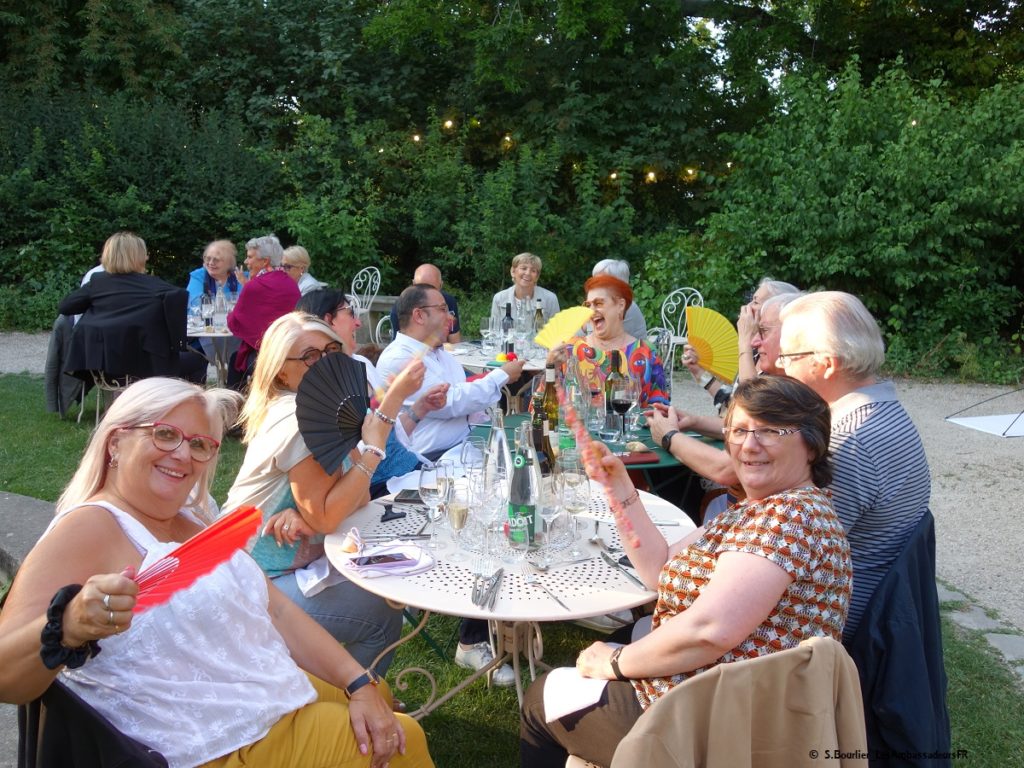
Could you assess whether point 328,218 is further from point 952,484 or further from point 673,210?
point 952,484

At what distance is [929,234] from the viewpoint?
934cm

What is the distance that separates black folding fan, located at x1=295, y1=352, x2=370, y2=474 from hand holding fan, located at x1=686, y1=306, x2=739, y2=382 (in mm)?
2309

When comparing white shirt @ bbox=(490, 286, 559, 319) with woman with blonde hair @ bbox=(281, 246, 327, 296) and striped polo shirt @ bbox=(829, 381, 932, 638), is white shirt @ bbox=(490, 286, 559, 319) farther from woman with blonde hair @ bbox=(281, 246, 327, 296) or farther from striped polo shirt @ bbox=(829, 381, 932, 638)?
striped polo shirt @ bbox=(829, 381, 932, 638)

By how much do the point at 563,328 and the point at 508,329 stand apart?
90.6 inches

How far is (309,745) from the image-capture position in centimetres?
184

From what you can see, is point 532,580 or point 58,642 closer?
point 58,642

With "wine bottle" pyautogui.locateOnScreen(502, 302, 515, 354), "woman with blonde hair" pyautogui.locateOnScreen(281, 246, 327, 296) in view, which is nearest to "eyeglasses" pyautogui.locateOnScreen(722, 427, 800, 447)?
"wine bottle" pyautogui.locateOnScreen(502, 302, 515, 354)

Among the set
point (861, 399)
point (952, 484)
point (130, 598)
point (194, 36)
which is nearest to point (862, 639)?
point (861, 399)

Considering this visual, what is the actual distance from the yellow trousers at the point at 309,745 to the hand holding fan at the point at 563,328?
2.63 m

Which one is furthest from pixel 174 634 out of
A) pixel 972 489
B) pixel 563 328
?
pixel 972 489

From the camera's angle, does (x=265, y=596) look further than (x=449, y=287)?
No

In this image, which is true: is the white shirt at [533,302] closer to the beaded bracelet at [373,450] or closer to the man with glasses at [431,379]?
the man with glasses at [431,379]

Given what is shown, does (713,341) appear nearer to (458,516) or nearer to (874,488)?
(874,488)

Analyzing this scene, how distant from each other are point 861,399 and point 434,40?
13.3 metres
